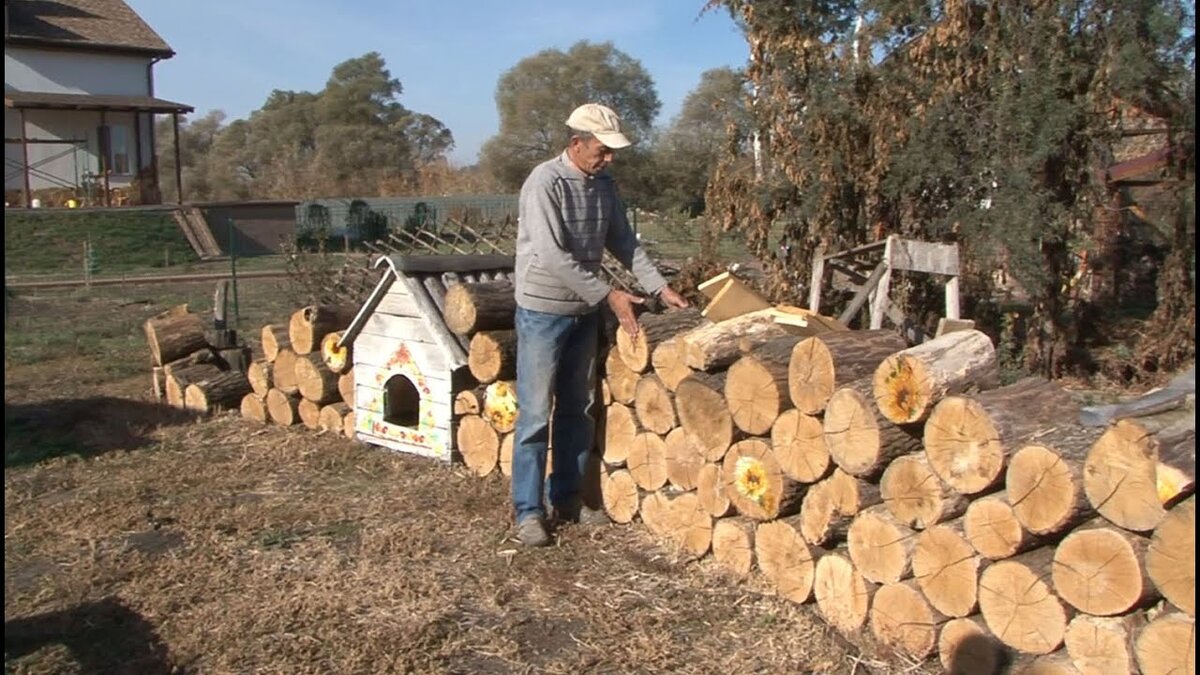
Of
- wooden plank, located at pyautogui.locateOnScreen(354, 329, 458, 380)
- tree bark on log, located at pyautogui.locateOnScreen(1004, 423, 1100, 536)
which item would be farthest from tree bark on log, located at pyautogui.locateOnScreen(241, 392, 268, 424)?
tree bark on log, located at pyautogui.locateOnScreen(1004, 423, 1100, 536)

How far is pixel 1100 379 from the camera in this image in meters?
9.78

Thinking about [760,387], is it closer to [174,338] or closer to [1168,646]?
[1168,646]

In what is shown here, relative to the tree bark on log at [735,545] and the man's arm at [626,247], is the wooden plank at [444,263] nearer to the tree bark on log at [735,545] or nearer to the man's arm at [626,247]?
the man's arm at [626,247]

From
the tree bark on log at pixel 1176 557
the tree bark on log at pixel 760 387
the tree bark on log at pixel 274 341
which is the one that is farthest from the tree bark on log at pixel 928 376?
the tree bark on log at pixel 274 341

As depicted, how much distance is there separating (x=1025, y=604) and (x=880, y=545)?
0.62m

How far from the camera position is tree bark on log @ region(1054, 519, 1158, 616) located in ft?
10.5

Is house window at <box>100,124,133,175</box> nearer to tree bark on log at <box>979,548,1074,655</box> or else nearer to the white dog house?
the white dog house

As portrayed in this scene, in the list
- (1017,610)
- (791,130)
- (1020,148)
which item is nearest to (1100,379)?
(1020,148)

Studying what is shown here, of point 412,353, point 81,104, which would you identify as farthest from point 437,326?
point 81,104

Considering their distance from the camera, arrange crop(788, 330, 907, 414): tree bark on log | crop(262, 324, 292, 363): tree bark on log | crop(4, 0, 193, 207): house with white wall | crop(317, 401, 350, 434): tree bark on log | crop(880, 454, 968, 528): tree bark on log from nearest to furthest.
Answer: crop(880, 454, 968, 528): tree bark on log → crop(788, 330, 907, 414): tree bark on log → crop(317, 401, 350, 434): tree bark on log → crop(262, 324, 292, 363): tree bark on log → crop(4, 0, 193, 207): house with white wall

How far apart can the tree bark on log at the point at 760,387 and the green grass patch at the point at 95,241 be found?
763 inches

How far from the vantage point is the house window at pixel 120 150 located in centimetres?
3419

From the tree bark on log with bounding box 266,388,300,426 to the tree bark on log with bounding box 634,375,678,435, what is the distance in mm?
3388

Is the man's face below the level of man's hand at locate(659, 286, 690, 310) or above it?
above
